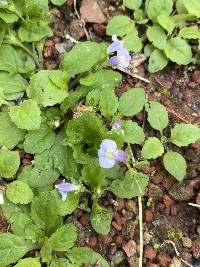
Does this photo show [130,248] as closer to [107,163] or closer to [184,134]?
[107,163]

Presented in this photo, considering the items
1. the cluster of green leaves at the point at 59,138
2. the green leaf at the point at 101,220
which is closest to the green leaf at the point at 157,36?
the cluster of green leaves at the point at 59,138

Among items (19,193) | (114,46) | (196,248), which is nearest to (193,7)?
(114,46)

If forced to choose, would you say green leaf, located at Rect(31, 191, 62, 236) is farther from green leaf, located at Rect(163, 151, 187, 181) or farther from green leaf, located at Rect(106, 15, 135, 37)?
green leaf, located at Rect(106, 15, 135, 37)

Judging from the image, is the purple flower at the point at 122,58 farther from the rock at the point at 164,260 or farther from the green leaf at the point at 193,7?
the rock at the point at 164,260

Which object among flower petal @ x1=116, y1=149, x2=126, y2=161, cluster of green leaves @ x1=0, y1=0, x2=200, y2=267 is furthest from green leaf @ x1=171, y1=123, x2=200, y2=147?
flower petal @ x1=116, y1=149, x2=126, y2=161

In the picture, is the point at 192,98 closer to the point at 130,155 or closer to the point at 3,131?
the point at 130,155

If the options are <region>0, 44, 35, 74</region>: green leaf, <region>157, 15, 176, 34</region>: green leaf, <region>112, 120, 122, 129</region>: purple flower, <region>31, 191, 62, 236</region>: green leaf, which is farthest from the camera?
<region>157, 15, 176, 34</region>: green leaf
